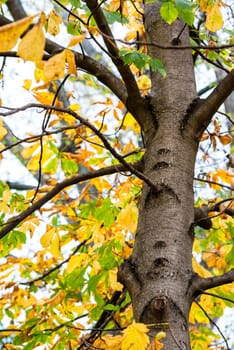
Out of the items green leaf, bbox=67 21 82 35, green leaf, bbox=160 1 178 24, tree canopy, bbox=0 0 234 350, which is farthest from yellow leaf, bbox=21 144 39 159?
green leaf, bbox=160 1 178 24

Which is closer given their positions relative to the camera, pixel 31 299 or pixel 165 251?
pixel 165 251

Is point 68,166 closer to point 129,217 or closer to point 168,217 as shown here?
point 129,217

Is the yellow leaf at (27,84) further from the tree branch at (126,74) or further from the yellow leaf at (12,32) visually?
the yellow leaf at (12,32)

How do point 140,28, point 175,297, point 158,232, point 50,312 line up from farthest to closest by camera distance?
point 50,312, point 140,28, point 158,232, point 175,297

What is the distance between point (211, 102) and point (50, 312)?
138cm

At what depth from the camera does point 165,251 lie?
1279 mm

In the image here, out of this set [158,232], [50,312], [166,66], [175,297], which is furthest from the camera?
[50,312]

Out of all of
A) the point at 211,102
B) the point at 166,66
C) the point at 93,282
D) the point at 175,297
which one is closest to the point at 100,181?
the point at 93,282

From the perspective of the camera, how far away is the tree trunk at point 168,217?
1192 millimetres

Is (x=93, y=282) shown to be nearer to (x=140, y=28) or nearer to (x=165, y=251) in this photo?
(x=165, y=251)

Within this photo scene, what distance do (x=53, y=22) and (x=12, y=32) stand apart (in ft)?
2.49

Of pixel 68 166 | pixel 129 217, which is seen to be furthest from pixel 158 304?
pixel 68 166

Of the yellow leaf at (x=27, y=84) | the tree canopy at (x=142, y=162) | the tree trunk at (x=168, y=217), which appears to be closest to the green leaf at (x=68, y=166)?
the tree canopy at (x=142, y=162)

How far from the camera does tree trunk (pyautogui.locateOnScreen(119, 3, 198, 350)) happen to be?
119cm
